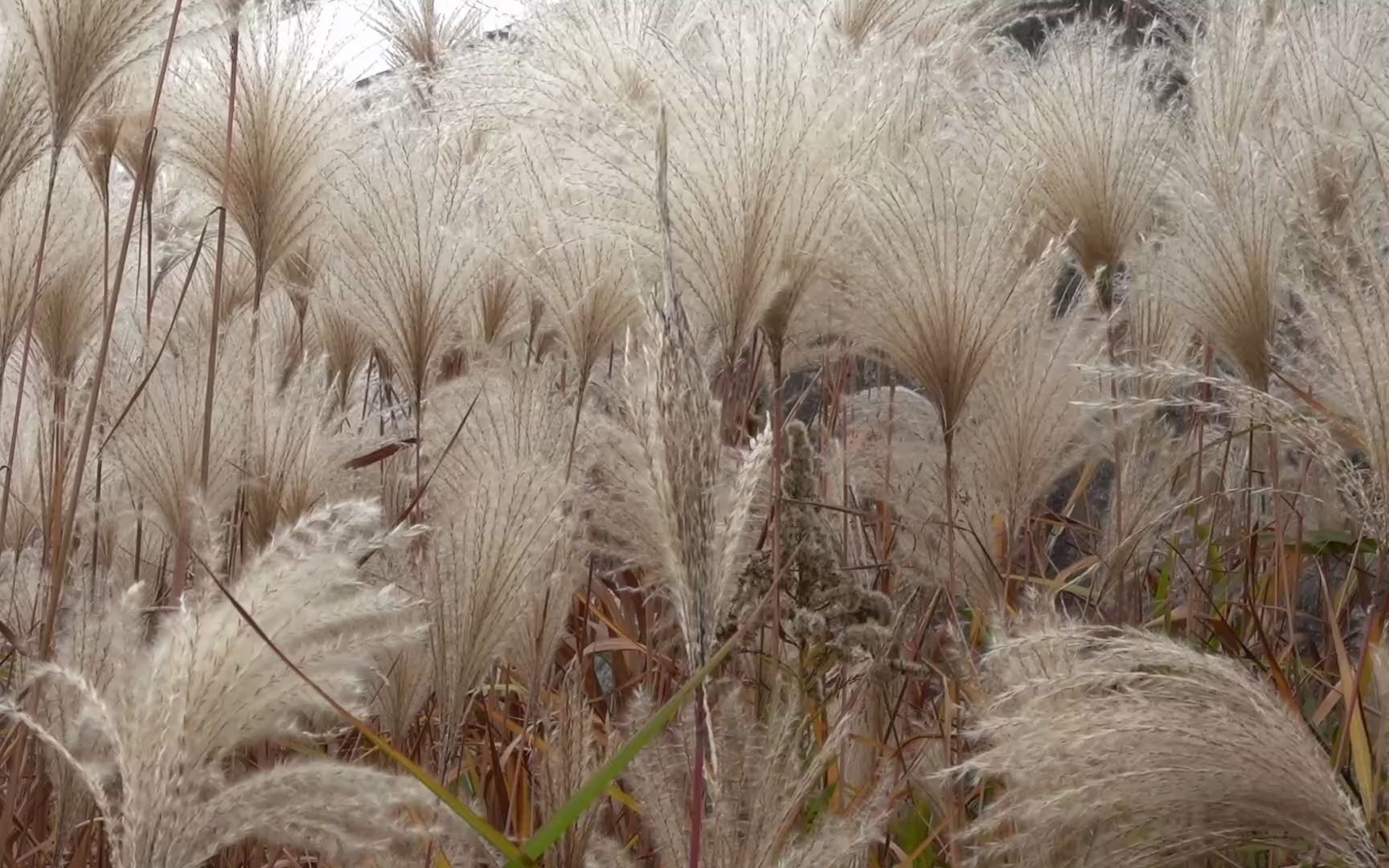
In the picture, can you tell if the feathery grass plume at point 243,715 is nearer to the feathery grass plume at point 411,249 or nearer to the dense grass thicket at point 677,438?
the dense grass thicket at point 677,438

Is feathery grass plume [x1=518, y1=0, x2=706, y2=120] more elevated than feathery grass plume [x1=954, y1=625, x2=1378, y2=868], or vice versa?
feathery grass plume [x1=518, y1=0, x2=706, y2=120]

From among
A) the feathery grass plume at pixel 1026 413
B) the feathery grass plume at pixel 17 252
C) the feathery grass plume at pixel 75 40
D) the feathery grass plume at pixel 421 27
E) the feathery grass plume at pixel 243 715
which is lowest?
the feathery grass plume at pixel 243 715

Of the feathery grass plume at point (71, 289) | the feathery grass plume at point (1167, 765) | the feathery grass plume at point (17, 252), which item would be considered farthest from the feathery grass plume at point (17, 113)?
the feathery grass plume at point (1167, 765)

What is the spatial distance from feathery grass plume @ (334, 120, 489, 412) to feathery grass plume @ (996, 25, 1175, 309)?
0.77 meters

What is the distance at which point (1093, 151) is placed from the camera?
1787 millimetres

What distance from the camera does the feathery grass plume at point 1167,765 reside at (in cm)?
96

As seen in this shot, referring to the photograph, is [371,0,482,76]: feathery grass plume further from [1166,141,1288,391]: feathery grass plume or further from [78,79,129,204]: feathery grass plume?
[1166,141,1288,391]: feathery grass plume

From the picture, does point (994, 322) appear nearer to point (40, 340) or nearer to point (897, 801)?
point (897, 801)

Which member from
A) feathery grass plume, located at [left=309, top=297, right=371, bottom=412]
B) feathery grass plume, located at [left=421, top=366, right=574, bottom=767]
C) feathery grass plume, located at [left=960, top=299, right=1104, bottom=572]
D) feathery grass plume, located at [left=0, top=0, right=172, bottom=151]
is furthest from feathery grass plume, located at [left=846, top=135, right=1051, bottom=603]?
feathery grass plume, located at [left=309, top=297, right=371, bottom=412]

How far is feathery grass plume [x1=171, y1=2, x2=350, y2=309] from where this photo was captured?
175 centimetres

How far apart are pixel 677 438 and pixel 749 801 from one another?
1.50ft

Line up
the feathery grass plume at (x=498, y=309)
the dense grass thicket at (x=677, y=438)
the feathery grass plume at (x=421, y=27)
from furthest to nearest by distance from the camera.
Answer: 1. the feathery grass plume at (x=421, y=27)
2. the feathery grass plume at (x=498, y=309)
3. the dense grass thicket at (x=677, y=438)

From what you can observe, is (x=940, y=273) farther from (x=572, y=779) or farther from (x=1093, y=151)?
(x=572, y=779)

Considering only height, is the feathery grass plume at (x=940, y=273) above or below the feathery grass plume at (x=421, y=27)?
below
